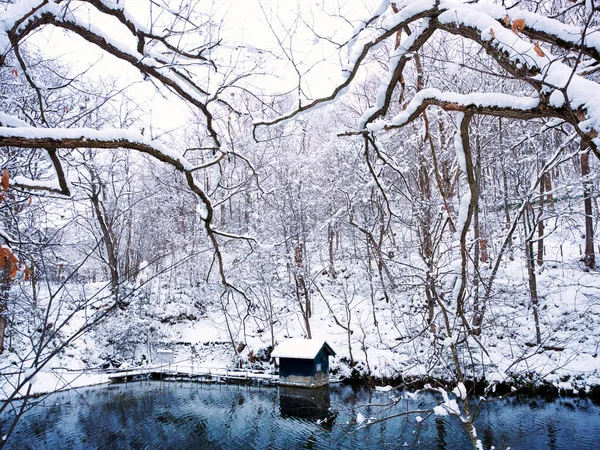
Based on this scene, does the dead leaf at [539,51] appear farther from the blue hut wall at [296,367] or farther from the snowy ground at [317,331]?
the blue hut wall at [296,367]

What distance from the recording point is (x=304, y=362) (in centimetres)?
1444

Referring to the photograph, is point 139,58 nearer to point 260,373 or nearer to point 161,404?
point 161,404

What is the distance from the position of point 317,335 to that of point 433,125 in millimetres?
9909

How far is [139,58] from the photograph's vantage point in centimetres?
298

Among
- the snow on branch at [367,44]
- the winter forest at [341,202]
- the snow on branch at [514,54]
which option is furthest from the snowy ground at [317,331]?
the snow on branch at [514,54]

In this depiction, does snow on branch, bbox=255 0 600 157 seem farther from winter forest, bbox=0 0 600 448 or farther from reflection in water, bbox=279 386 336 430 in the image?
reflection in water, bbox=279 386 336 430

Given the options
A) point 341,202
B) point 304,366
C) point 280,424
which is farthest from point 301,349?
point 341,202

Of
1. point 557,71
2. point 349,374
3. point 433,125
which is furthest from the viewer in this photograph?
point 349,374

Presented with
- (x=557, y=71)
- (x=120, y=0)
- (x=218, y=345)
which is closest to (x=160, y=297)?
(x=218, y=345)

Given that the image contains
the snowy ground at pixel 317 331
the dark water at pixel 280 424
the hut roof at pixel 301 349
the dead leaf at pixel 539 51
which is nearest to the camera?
the dead leaf at pixel 539 51

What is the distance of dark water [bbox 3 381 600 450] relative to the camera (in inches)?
355

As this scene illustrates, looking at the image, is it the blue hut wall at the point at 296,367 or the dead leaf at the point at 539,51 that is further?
the blue hut wall at the point at 296,367

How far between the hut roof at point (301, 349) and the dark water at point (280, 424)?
4.29 feet

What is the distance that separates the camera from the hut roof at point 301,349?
14.3 metres
